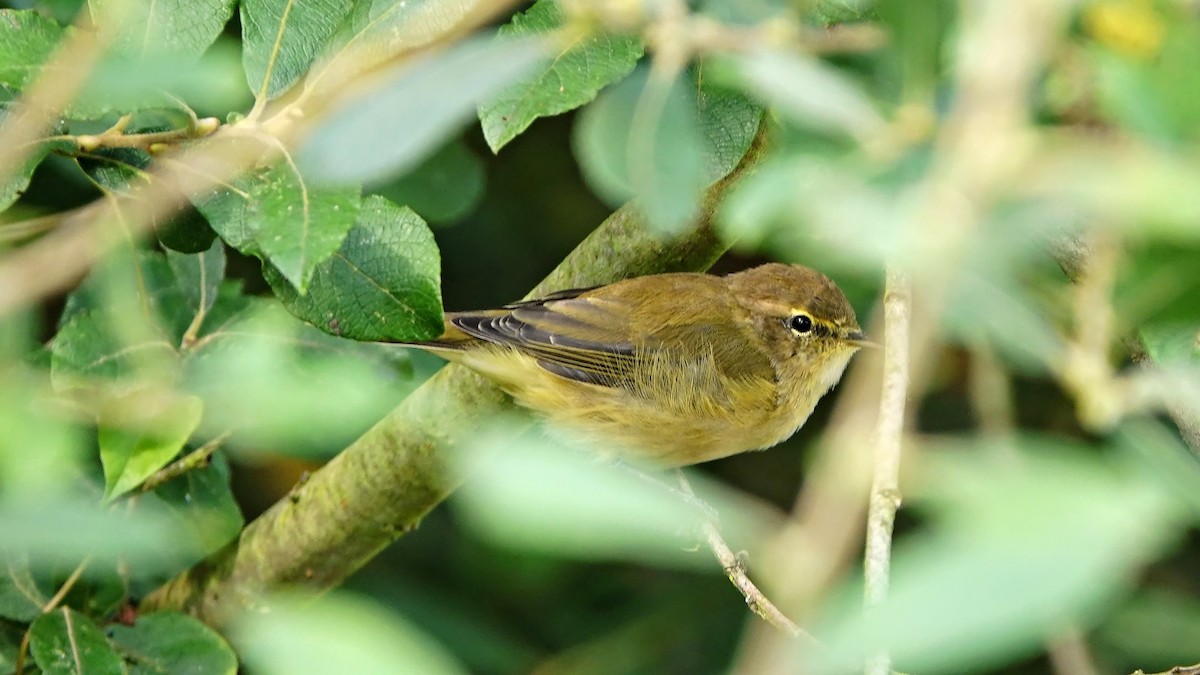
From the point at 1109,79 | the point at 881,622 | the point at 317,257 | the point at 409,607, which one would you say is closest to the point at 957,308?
the point at 1109,79

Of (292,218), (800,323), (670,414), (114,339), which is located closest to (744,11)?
(292,218)

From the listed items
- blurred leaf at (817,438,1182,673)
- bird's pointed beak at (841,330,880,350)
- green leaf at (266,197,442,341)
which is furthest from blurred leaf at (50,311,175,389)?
bird's pointed beak at (841,330,880,350)

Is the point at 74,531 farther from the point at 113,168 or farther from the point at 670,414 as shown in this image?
the point at 670,414

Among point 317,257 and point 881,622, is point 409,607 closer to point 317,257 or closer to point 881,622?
point 317,257

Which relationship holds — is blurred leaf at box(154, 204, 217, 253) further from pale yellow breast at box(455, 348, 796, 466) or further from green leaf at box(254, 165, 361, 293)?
pale yellow breast at box(455, 348, 796, 466)

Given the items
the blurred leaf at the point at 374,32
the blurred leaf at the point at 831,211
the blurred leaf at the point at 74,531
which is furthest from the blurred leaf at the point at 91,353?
the blurred leaf at the point at 831,211

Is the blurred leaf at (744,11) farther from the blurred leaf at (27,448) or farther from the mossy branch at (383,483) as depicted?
the mossy branch at (383,483)
